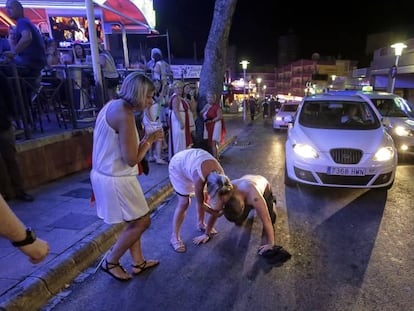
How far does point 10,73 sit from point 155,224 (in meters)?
3.60

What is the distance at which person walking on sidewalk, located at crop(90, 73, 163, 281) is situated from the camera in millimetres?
2408

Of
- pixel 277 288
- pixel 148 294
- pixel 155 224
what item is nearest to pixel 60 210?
pixel 155 224

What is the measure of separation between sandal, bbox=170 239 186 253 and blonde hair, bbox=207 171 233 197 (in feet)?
2.96

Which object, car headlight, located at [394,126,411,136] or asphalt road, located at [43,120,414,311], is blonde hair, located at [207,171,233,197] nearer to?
asphalt road, located at [43,120,414,311]

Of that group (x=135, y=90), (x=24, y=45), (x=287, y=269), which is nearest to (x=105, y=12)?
(x=24, y=45)

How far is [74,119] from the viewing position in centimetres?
612

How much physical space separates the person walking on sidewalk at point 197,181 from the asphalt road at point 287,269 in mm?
407

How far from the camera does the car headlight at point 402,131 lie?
7307 millimetres

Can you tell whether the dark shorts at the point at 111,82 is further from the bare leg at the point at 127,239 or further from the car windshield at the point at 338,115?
the bare leg at the point at 127,239

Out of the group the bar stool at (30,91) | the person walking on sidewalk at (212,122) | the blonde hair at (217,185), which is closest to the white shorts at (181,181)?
the blonde hair at (217,185)

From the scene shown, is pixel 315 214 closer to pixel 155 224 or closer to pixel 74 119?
pixel 155 224

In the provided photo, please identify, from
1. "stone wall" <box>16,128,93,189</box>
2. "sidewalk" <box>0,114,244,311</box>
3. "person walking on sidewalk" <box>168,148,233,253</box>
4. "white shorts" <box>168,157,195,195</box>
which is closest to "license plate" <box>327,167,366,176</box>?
"person walking on sidewalk" <box>168,148,233,253</box>

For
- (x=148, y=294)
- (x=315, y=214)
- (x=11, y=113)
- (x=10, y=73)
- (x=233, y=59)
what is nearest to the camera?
(x=148, y=294)

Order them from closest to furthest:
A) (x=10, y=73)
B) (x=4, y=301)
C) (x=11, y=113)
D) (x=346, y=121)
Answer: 1. (x=4, y=301)
2. (x=11, y=113)
3. (x=10, y=73)
4. (x=346, y=121)
